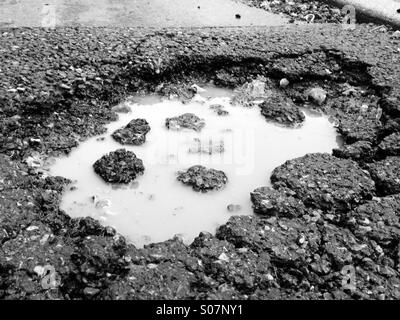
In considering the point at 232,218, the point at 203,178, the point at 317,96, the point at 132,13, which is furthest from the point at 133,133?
the point at 132,13

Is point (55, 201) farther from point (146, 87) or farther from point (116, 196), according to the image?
point (146, 87)

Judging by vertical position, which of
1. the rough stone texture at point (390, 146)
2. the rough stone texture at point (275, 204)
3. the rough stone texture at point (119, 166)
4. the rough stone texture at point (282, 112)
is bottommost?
the rough stone texture at point (119, 166)

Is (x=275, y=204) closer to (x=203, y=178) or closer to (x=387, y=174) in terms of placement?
(x=203, y=178)

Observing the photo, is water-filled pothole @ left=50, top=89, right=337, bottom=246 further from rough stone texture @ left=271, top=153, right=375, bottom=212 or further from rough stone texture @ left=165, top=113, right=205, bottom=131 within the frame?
rough stone texture @ left=271, top=153, right=375, bottom=212

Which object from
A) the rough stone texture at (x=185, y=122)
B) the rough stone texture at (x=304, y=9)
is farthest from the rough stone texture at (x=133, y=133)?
the rough stone texture at (x=304, y=9)

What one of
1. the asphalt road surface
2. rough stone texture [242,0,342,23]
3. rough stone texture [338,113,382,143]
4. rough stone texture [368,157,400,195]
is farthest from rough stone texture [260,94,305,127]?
rough stone texture [242,0,342,23]

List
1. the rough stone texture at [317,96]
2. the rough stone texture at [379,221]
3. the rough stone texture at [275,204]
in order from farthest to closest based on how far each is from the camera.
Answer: the rough stone texture at [317,96], the rough stone texture at [275,204], the rough stone texture at [379,221]

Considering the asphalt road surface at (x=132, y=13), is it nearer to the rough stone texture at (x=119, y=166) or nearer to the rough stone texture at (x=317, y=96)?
the rough stone texture at (x=317, y=96)
